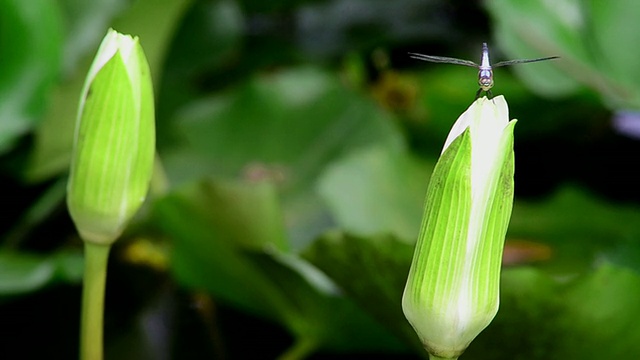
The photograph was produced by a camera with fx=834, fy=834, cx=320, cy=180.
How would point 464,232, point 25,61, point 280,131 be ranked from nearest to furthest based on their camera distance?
1. point 464,232
2. point 25,61
3. point 280,131

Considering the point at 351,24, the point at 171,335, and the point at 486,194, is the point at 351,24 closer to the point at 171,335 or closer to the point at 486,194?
the point at 171,335

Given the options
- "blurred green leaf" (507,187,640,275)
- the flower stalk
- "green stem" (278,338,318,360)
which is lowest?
"green stem" (278,338,318,360)

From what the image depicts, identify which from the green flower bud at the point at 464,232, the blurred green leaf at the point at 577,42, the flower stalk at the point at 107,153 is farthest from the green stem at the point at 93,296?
the blurred green leaf at the point at 577,42

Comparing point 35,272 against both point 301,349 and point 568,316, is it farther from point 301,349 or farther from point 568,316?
point 568,316

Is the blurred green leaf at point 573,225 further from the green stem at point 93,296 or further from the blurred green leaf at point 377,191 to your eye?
the green stem at point 93,296

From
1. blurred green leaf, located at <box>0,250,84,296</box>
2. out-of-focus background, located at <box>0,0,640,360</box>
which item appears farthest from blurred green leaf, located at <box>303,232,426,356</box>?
blurred green leaf, located at <box>0,250,84,296</box>

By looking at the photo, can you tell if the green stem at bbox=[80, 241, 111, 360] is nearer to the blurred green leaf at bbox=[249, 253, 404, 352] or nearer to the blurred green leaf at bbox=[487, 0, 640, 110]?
the blurred green leaf at bbox=[249, 253, 404, 352]

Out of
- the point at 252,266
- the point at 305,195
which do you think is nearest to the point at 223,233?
the point at 252,266
